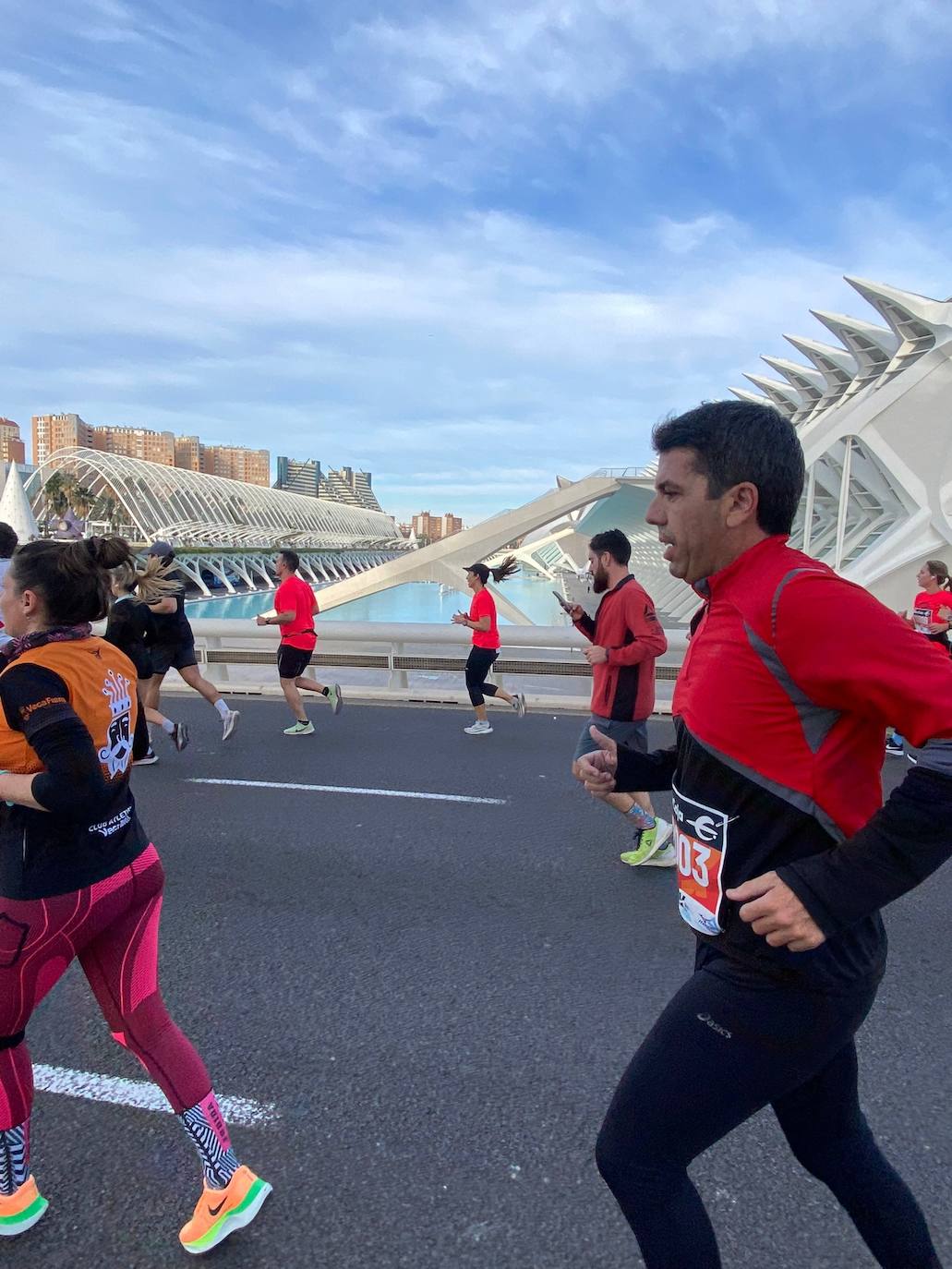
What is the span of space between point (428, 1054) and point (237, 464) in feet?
622

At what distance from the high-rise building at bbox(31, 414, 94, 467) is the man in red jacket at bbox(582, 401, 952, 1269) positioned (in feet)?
520

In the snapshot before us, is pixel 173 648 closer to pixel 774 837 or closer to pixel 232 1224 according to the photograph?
pixel 232 1224

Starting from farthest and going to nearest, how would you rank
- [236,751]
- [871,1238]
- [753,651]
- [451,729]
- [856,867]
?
[451,729], [236,751], [871,1238], [753,651], [856,867]

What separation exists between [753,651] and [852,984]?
25.8 inches

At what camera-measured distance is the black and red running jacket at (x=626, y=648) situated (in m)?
4.83

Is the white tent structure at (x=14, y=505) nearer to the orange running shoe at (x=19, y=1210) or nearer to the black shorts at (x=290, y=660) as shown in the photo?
the black shorts at (x=290, y=660)

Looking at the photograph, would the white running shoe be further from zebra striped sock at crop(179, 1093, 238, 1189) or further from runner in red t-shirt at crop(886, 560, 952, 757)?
runner in red t-shirt at crop(886, 560, 952, 757)

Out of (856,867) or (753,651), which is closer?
(856,867)

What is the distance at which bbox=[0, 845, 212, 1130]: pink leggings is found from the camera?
2.06 metres

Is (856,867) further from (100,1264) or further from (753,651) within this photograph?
(100,1264)

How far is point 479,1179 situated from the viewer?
8.00ft

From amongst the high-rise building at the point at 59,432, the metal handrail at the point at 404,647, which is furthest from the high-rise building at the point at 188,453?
the metal handrail at the point at 404,647

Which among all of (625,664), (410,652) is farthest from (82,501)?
(625,664)

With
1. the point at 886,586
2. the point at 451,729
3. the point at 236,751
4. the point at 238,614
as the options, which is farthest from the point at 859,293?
the point at 238,614
